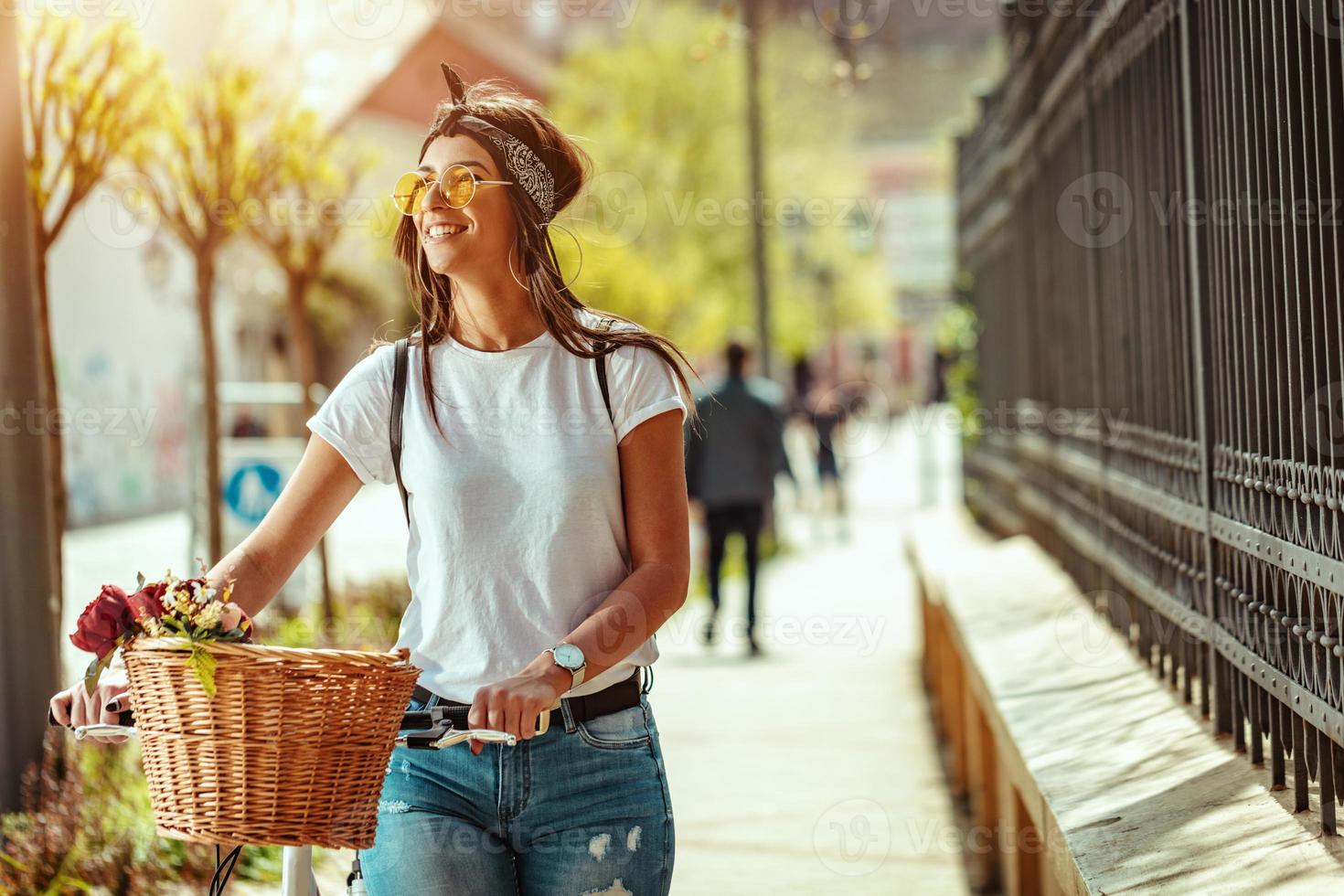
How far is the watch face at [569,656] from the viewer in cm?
235

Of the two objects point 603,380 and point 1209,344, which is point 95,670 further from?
point 1209,344

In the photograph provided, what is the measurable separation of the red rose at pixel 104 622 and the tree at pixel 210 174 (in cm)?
683

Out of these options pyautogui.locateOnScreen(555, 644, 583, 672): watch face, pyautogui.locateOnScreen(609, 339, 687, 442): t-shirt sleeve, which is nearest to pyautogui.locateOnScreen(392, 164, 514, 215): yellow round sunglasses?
pyautogui.locateOnScreen(609, 339, 687, 442): t-shirt sleeve

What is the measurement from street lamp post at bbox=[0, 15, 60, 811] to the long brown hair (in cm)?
282

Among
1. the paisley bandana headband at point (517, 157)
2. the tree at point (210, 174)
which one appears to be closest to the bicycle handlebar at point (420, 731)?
the paisley bandana headband at point (517, 157)

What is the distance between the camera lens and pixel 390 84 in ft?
127

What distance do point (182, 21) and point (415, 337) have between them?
22.9 metres


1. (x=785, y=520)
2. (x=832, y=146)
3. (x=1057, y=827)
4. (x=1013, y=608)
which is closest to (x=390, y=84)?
(x=832, y=146)

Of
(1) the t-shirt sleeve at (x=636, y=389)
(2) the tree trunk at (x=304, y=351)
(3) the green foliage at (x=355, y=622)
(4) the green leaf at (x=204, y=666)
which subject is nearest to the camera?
(4) the green leaf at (x=204, y=666)

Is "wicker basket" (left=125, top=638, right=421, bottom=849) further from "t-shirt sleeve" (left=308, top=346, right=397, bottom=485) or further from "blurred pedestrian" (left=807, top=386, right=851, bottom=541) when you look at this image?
"blurred pedestrian" (left=807, top=386, right=851, bottom=541)

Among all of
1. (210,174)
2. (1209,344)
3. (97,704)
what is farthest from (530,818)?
(210,174)

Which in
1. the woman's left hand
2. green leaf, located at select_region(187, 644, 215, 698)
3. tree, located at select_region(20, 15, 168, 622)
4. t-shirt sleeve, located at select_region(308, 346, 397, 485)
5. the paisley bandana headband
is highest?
tree, located at select_region(20, 15, 168, 622)

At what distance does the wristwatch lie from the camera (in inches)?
92.6

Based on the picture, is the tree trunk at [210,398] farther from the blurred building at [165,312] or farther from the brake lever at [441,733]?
the brake lever at [441,733]
